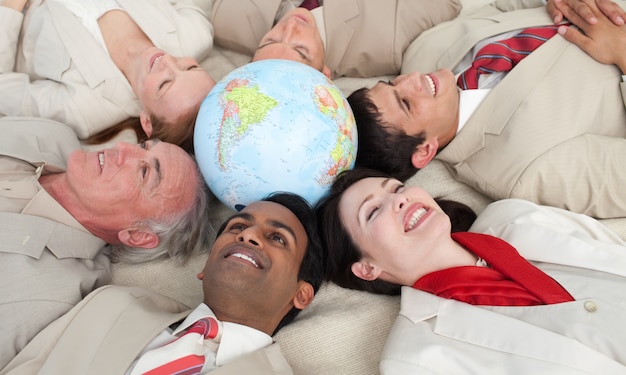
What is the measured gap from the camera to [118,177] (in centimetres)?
209

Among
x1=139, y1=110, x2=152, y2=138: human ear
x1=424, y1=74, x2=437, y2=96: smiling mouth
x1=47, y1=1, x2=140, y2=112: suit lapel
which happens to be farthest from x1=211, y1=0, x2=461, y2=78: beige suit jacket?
x1=139, y1=110, x2=152, y2=138: human ear

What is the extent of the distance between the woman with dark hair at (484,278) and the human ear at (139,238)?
75cm

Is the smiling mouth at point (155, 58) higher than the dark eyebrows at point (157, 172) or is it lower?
higher

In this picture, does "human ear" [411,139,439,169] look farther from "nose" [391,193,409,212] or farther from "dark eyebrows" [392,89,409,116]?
"nose" [391,193,409,212]

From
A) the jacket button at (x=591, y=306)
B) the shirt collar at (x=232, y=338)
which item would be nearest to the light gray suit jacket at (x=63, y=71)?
the shirt collar at (x=232, y=338)

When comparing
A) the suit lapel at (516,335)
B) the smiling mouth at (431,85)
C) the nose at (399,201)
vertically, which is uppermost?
the smiling mouth at (431,85)

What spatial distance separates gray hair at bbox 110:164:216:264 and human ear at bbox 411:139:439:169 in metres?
1.02

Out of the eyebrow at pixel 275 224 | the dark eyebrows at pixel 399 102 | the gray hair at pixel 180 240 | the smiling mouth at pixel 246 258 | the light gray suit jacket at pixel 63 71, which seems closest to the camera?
the smiling mouth at pixel 246 258

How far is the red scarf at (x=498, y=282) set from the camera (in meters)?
1.75

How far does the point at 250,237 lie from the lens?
1.81 meters

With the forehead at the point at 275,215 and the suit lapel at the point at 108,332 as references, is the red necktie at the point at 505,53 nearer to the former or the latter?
the forehead at the point at 275,215

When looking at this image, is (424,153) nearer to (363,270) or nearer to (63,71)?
(363,270)

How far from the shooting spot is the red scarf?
1751 mm

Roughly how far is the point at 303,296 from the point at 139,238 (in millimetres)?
790
